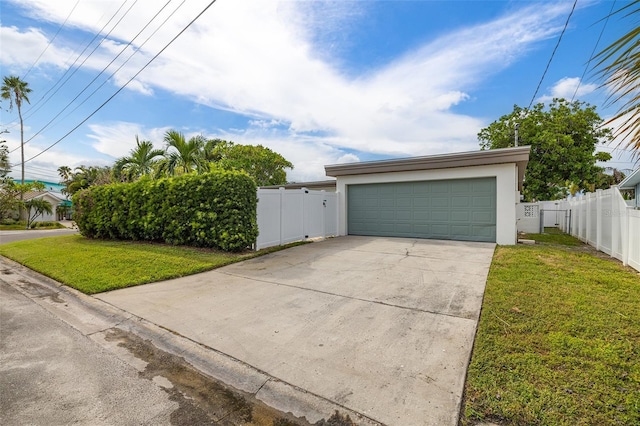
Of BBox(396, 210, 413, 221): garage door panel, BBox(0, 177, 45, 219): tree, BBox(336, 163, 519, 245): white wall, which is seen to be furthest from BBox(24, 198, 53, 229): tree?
BBox(336, 163, 519, 245): white wall

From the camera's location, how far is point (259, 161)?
31.2 meters

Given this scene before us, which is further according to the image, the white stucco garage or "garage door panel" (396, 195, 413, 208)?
"garage door panel" (396, 195, 413, 208)

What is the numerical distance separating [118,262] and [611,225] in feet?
40.3

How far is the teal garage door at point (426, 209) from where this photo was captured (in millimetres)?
9922

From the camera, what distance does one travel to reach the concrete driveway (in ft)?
8.13

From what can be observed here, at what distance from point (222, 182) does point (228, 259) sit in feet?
7.01

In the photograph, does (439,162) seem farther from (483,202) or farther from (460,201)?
(483,202)

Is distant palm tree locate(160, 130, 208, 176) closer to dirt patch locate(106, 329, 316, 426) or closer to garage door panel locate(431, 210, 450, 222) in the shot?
garage door panel locate(431, 210, 450, 222)

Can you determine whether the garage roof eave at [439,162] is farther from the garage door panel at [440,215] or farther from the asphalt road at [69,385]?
the asphalt road at [69,385]

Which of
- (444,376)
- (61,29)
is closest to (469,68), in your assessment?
(444,376)

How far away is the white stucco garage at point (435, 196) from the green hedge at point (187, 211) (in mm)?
5141

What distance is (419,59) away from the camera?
914 centimetres

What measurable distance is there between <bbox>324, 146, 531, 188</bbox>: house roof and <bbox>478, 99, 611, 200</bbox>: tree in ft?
34.0

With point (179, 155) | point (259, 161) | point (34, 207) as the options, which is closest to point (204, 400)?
point (179, 155)
